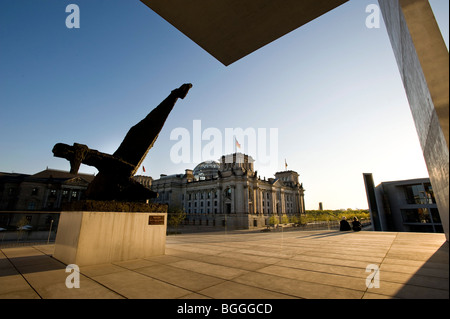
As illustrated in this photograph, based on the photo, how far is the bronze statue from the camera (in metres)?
6.64

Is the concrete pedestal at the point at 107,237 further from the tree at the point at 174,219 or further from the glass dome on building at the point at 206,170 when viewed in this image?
the glass dome on building at the point at 206,170

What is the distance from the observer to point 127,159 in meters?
7.72

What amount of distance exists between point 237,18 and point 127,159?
20.4ft

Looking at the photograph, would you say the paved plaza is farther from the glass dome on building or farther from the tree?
the glass dome on building

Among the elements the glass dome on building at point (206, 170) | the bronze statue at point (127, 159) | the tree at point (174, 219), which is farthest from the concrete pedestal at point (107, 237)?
the glass dome on building at point (206, 170)

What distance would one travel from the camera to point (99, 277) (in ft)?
14.9

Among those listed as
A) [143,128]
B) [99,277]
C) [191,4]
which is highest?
[191,4]

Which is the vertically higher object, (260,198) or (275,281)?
(260,198)

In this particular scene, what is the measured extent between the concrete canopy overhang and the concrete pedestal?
20.8 ft

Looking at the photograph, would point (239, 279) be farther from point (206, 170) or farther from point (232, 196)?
point (206, 170)

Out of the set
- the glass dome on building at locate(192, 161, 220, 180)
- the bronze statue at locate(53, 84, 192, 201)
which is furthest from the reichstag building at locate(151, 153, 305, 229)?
the bronze statue at locate(53, 84, 192, 201)
